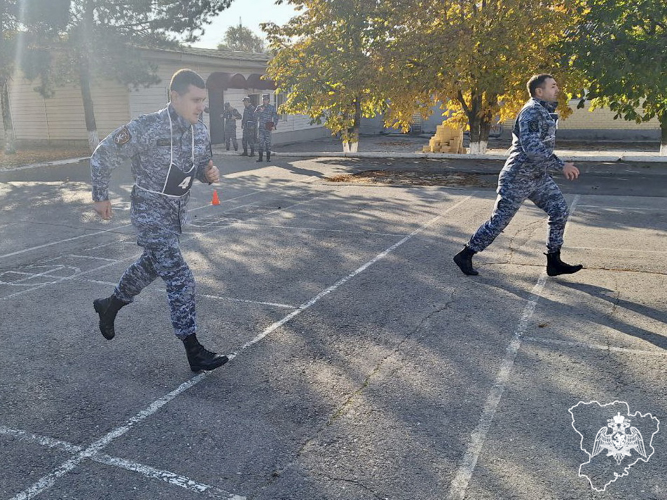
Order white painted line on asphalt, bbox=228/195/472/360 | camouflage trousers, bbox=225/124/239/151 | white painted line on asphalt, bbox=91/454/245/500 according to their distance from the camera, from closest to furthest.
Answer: white painted line on asphalt, bbox=91/454/245/500, white painted line on asphalt, bbox=228/195/472/360, camouflage trousers, bbox=225/124/239/151

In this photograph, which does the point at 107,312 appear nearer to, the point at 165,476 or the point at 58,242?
the point at 165,476

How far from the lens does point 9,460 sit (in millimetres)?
3537

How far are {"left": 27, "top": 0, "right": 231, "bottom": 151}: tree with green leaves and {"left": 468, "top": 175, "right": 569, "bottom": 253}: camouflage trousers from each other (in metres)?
18.7

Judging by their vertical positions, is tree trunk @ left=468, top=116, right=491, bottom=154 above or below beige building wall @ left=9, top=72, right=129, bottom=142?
below

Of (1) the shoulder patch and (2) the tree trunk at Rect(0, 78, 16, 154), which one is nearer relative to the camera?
(1) the shoulder patch

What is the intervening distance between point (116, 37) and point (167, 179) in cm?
1940

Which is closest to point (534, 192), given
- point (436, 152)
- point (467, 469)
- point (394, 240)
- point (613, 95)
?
point (394, 240)

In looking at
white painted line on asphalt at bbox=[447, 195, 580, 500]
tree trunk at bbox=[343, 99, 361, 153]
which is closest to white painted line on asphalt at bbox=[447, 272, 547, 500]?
white painted line on asphalt at bbox=[447, 195, 580, 500]

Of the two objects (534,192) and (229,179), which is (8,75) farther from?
(534,192)

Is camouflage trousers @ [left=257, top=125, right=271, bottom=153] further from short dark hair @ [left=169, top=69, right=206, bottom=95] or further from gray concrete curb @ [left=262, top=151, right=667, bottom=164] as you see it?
short dark hair @ [left=169, top=69, right=206, bottom=95]

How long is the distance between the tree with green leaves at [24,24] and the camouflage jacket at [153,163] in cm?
1879

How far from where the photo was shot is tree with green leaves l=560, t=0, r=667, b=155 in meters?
15.6

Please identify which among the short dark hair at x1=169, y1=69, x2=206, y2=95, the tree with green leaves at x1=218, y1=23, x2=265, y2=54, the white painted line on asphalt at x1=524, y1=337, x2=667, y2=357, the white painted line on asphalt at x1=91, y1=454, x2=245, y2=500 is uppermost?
the tree with green leaves at x1=218, y1=23, x2=265, y2=54

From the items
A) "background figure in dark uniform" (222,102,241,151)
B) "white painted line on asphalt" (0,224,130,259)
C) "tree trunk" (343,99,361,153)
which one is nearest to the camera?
"white painted line on asphalt" (0,224,130,259)
